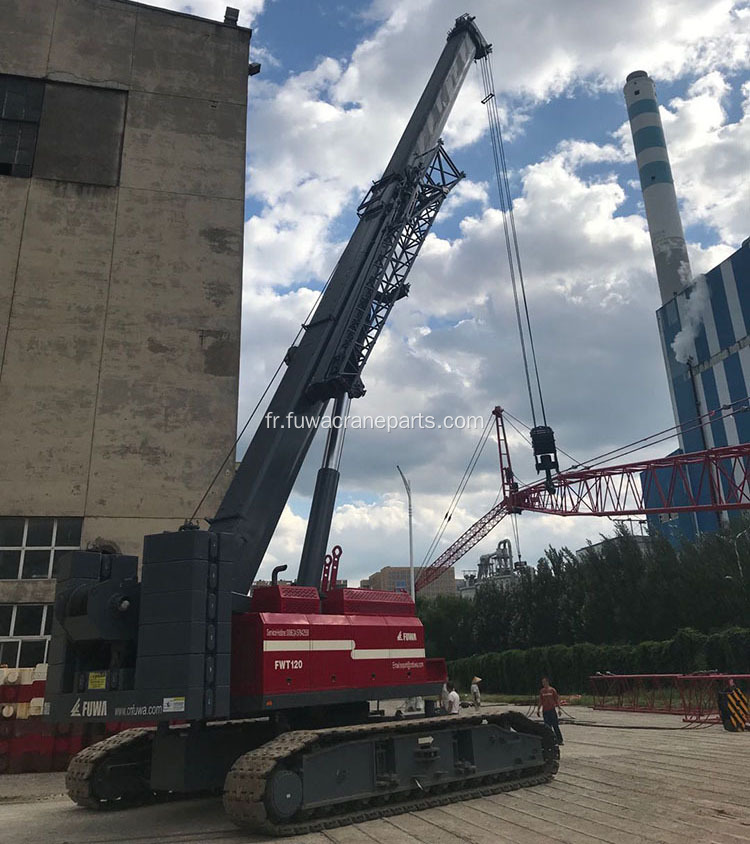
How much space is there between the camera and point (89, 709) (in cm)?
805

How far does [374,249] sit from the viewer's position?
47.6ft

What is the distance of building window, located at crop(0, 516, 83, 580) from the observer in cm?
2019

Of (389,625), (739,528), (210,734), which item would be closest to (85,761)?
(210,734)

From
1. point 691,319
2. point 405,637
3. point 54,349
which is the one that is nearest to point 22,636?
point 54,349

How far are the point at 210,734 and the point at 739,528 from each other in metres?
44.3

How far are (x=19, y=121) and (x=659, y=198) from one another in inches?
2683

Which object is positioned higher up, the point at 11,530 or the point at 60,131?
the point at 60,131

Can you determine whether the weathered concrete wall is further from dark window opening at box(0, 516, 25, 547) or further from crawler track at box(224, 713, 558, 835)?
crawler track at box(224, 713, 558, 835)

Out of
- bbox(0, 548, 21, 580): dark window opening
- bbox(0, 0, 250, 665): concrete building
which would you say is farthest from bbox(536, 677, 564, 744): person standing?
bbox(0, 548, 21, 580): dark window opening

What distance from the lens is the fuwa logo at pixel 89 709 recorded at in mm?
7922

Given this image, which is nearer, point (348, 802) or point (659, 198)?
point (348, 802)

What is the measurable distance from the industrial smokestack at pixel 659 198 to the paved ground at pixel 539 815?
7057 centimetres

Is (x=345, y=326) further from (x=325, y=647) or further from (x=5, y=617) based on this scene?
(x=5, y=617)

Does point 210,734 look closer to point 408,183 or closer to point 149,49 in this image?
point 408,183
